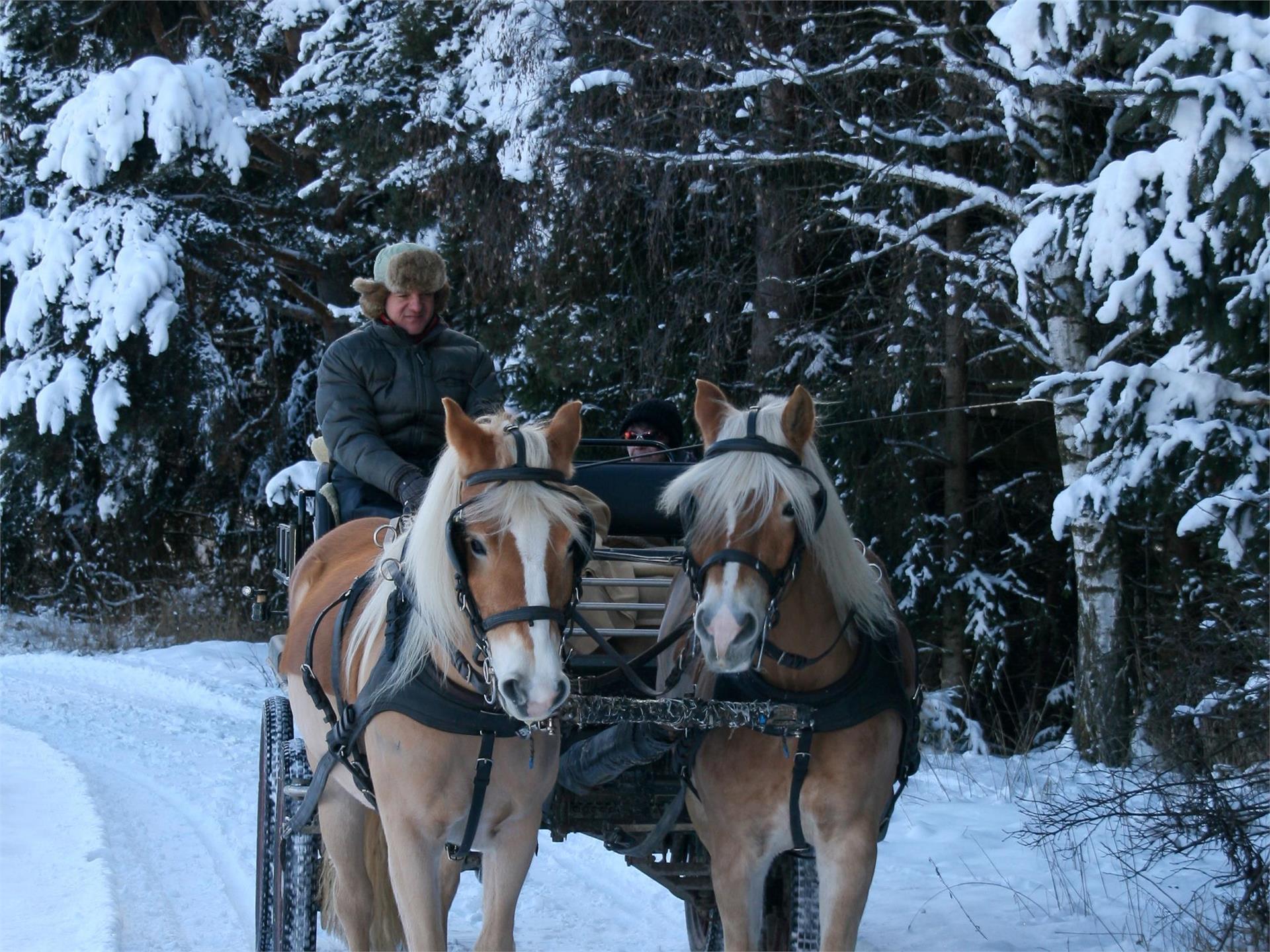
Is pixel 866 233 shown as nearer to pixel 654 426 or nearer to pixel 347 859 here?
pixel 654 426

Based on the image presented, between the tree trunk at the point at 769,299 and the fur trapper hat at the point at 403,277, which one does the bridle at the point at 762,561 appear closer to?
the fur trapper hat at the point at 403,277

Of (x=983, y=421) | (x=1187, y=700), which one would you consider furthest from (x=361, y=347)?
(x=983, y=421)

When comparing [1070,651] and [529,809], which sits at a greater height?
[1070,651]

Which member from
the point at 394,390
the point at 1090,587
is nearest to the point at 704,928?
the point at 394,390

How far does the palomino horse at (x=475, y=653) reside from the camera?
3.01m

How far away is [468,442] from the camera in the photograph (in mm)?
3250

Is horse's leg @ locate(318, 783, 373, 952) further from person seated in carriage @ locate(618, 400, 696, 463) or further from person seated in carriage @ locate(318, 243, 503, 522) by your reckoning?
person seated in carriage @ locate(618, 400, 696, 463)

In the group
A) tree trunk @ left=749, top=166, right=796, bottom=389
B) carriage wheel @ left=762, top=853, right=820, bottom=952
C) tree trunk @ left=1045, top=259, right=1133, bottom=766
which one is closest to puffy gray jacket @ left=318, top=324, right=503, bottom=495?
carriage wheel @ left=762, top=853, right=820, bottom=952

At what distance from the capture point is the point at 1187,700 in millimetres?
5047

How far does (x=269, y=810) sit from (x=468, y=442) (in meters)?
2.37

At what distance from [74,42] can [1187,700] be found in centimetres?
1412

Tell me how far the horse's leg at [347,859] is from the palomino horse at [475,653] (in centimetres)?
49

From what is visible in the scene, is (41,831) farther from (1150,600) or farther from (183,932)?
(1150,600)

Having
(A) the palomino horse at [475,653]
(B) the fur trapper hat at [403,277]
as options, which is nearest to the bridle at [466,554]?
(A) the palomino horse at [475,653]
